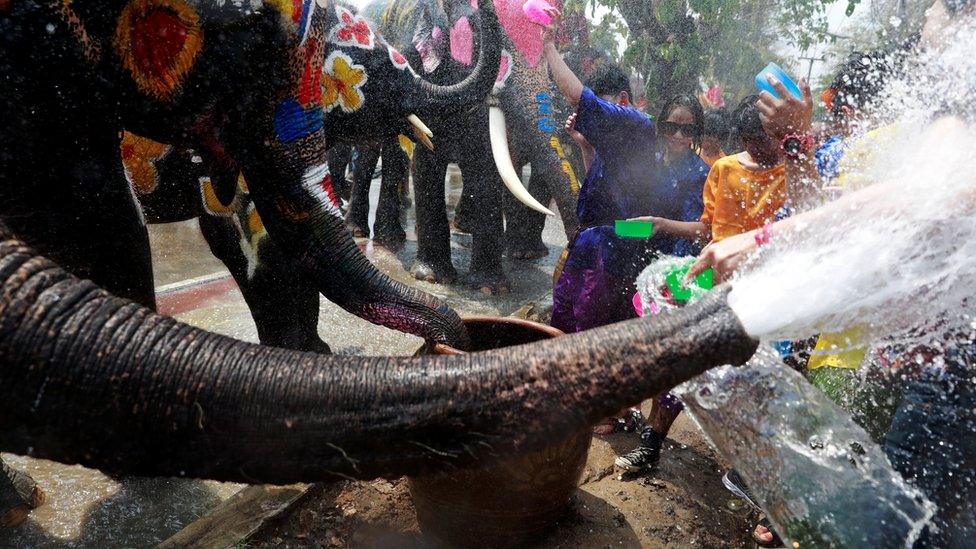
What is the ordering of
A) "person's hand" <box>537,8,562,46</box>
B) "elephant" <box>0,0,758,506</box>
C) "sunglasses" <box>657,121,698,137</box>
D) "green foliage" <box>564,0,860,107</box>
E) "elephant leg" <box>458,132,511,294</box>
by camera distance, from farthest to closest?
"green foliage" <box>564,0,860,107</box>, "elephant leg" <box>458,132,511,294</box>, "person's hand" <box>537,8,562,46</box>, "sunglasses" <box>657,121,698,137</box>, "elephant" <box>0,0,758,506</box>

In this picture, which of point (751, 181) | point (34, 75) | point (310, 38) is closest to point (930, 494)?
point (751, 181)

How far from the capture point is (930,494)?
2.09 meters

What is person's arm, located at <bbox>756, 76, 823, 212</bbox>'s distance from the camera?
2551 millimetres

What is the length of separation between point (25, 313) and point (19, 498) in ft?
6.38

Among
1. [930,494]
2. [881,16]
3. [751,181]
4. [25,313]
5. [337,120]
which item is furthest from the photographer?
[881,16]

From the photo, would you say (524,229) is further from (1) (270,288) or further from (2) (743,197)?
(2) (743,197)

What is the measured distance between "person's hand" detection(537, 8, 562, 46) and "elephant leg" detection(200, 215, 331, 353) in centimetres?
217

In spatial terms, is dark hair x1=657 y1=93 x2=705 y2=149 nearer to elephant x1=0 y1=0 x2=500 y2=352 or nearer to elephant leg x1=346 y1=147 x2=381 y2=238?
elephant x1=0 y1=0 x2=500 y2=352

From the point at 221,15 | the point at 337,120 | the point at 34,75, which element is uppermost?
the point at 221,15

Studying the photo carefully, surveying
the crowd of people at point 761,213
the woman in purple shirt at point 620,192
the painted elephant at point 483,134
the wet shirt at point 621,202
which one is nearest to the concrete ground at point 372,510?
the crowd of people at point 761,213

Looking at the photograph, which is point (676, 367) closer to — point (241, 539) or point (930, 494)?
point (930, 494)

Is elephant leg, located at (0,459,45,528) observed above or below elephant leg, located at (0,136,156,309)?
below

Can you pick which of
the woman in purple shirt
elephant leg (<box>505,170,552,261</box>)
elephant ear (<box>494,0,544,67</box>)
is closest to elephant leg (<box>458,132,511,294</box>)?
elephant ear (<box>494,0,544,67</box>)

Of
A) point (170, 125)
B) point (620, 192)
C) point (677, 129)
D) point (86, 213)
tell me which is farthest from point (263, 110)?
point (677, 129)
